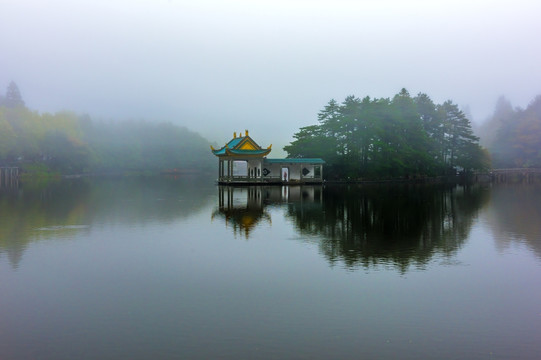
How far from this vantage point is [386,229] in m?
17.2

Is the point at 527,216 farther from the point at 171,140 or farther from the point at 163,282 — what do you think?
the point at 171,140

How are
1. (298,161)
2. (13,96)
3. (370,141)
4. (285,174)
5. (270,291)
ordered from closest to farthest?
(270,291) → (298,161) → (285,174) → (370,141) → (13,96)

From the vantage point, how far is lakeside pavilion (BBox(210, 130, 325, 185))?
50.1 metres

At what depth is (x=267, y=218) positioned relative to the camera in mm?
20969

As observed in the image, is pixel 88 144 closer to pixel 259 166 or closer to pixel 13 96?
pixel 13 96

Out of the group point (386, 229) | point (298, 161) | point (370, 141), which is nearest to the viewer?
point (386, 229)

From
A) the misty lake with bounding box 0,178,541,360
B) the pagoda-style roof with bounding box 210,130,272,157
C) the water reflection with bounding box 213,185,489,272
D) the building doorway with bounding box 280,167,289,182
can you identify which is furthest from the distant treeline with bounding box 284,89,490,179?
the misty lake with bounding box 0,178,541,360

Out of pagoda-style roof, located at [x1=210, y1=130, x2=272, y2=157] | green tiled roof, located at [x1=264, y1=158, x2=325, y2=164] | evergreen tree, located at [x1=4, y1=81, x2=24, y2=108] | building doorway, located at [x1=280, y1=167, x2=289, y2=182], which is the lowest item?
building doorway, located at [x1=280, y1=167, x2=289, y2=182]

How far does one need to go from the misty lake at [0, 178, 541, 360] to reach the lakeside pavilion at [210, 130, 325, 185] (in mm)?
32225

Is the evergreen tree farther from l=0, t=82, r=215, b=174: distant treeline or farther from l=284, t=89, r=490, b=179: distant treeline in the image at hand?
l=284, t=89, r=490, b=179: distant treeline

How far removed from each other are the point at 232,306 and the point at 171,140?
453ft

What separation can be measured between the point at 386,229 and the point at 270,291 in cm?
935

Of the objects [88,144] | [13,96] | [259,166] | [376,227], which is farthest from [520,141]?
[13,96]

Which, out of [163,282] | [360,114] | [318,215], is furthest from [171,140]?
[163,282]
